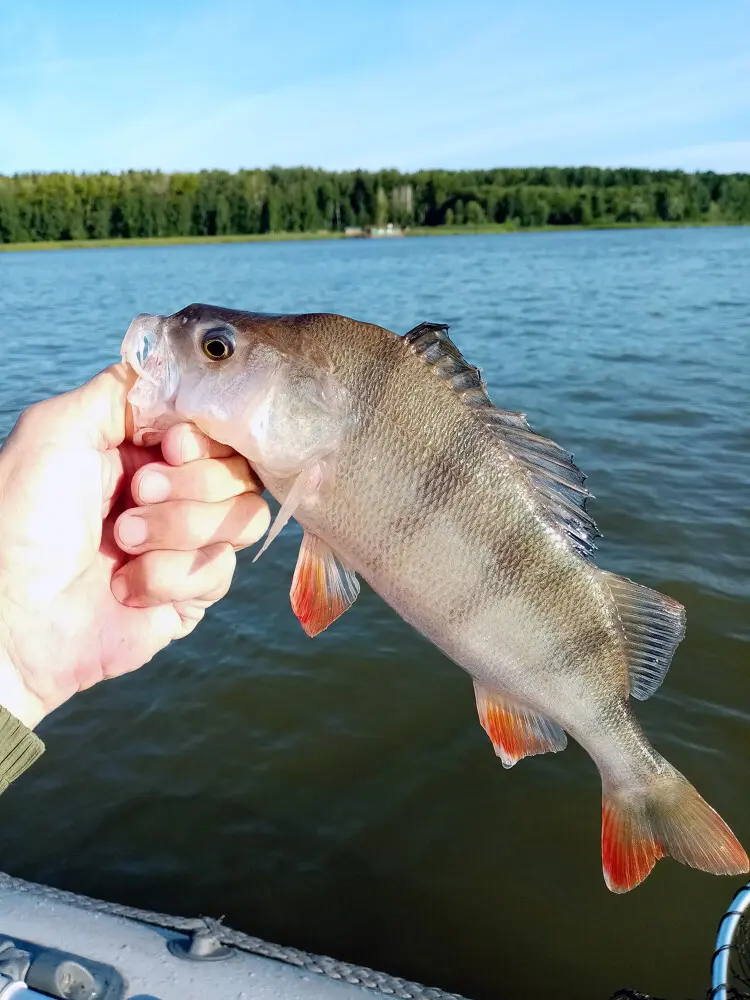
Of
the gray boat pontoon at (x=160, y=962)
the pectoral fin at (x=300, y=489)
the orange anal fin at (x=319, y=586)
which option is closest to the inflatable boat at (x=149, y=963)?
the gray boat pontoon at (x=160, y=962)

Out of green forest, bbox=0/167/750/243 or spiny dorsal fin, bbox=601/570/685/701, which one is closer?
spiny dorsal fin, bbox=601/570/685/701

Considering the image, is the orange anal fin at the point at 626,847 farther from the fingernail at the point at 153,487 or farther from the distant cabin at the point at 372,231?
the distant cabin at the point at 372,231

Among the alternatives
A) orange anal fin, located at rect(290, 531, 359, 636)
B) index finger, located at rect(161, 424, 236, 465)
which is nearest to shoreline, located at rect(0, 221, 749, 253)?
index finger, located at rect(161, 424, 236, 465)

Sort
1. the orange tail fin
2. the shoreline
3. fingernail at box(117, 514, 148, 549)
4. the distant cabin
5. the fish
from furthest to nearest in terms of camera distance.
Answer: the distant cabin → the shoreline → fingernail at box(117, 514, 148, 549) → the orange tail fin → the fish

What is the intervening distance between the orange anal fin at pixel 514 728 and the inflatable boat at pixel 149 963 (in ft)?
3.49

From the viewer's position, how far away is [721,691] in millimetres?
5645

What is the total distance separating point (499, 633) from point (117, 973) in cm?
185

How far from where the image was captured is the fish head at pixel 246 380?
2.21m

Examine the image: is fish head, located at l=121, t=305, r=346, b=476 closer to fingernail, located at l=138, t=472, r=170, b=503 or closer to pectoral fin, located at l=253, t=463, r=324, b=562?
pectoral fin, located at l=253, t=463, r=324, b=562

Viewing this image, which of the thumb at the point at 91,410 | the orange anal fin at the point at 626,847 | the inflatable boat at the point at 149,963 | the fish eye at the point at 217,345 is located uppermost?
the fish eye at the point at 217,345

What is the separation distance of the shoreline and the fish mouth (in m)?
88.1

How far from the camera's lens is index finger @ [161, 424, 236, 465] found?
7.53 feet

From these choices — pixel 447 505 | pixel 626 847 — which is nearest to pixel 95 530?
pixel 447 505

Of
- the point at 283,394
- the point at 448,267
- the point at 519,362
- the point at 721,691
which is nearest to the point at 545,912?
the point at 721,691
